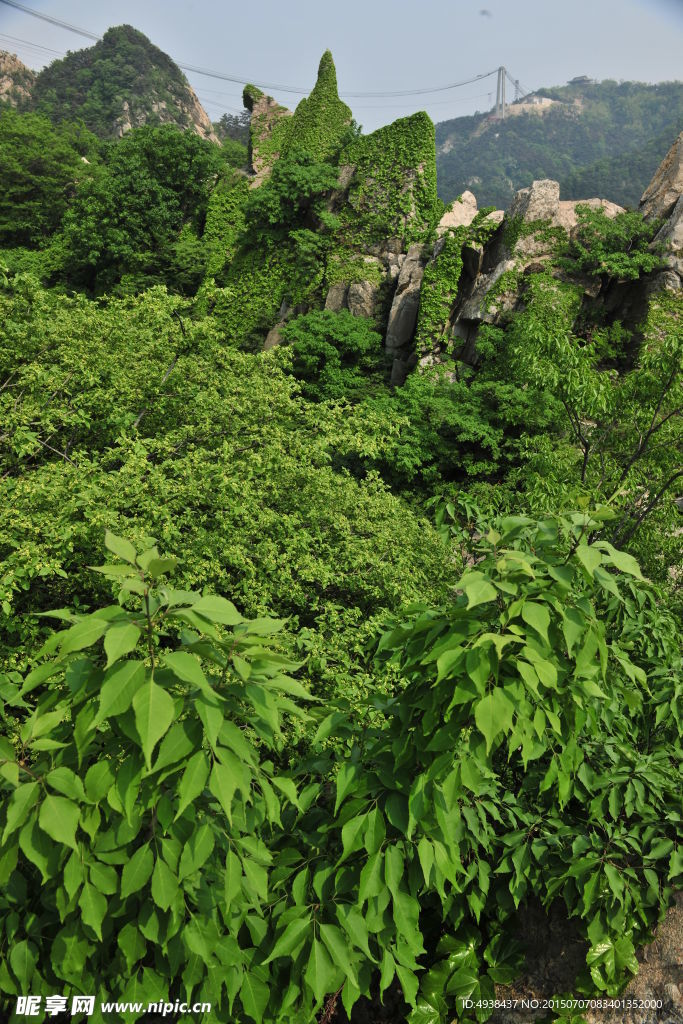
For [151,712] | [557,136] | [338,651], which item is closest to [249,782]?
[151,712]

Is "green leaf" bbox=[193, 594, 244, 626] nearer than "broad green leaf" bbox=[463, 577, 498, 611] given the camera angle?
Yes

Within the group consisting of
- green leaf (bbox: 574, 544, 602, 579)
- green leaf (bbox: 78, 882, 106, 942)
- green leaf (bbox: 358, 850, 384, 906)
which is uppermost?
green leaf (bbox: 574, 544, 602, 579)

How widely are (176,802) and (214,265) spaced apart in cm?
2562

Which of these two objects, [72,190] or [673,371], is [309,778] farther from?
[72,190]

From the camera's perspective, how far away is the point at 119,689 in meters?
1.51

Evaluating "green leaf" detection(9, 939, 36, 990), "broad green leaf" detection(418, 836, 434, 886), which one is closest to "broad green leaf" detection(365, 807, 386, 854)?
"broad green leaf" detection(418, 836, 434, 886)

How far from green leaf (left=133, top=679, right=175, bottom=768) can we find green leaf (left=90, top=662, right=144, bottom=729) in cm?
3

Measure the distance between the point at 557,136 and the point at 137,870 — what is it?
150 meters

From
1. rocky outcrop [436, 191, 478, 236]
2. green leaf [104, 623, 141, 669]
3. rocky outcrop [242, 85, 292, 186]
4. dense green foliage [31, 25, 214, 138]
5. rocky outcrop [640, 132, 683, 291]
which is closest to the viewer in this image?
green leaf [104, 623, 141, 669]

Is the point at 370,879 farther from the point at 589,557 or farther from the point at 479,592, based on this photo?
the point at 589,557

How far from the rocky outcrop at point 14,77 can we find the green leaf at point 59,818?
99.7 meters

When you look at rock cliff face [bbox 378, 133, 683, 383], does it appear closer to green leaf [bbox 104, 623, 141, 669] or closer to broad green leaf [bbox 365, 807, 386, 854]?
broad green leaf [bbox 365, 807, 386, 854]

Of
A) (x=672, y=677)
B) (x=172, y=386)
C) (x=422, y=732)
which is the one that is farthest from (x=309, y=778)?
(x=172, y=386)

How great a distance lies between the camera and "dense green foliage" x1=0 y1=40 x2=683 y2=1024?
1703 mm
